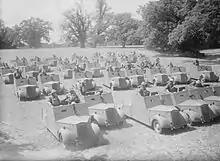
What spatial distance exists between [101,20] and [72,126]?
652 centimetres

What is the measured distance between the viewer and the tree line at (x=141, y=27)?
13187mm

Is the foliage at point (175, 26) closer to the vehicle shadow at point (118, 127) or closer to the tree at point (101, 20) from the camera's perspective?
the tree at point (101, 20)

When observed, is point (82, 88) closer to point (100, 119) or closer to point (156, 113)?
point (100, 119)

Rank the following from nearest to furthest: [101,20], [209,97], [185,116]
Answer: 1. [185,116]
2. [209,97]
3. [101,20]

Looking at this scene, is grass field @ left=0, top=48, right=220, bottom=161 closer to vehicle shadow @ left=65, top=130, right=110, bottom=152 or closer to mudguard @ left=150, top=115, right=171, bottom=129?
vehicle shadow @ left=65, top=130, right=110, bottom=152

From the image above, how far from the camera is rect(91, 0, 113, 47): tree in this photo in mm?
11545

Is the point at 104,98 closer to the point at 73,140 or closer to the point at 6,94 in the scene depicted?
the point at 73,140

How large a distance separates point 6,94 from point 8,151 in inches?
342

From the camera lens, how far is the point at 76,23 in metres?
13.9

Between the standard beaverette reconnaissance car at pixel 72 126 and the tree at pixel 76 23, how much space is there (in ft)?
15.3

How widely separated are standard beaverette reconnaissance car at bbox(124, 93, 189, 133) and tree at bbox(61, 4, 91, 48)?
4436mm

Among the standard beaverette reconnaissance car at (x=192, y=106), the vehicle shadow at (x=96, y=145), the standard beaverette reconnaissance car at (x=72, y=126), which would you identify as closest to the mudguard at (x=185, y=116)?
the standard beaverette reconnaissance car at (x=192, y=106)

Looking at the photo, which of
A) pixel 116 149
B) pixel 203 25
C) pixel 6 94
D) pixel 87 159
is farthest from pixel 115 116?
pixel 203 25

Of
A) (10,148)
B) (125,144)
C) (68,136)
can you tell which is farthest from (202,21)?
(10,148)
